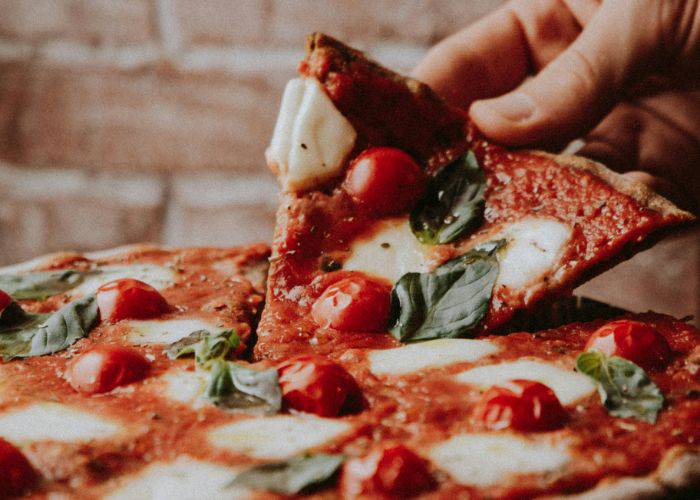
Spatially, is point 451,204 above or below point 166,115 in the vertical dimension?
above

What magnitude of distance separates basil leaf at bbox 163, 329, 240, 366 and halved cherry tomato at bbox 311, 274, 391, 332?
218mm

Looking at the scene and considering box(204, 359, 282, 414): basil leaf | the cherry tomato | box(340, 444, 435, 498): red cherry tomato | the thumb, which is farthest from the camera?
the thumb

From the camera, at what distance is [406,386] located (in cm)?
143

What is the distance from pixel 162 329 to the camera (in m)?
1.71

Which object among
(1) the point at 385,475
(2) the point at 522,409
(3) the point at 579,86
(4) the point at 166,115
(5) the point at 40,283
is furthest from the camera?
(4) the point at 166,115

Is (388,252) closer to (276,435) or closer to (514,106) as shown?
(514,106)

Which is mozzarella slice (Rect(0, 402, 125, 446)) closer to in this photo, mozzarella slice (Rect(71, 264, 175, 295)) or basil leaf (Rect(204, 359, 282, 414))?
basil leaf (Rect(204, 359, 282, 414))

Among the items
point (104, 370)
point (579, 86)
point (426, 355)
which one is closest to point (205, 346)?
point (104, 370)

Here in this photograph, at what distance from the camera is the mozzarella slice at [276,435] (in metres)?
1.25

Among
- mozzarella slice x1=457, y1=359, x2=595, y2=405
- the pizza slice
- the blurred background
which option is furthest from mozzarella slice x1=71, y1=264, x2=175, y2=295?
the blurred background

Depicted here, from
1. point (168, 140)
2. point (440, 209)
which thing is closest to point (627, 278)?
point (440, 209)

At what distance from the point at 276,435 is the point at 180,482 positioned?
0.17m

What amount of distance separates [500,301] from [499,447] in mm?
522

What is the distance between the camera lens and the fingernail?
204cm
